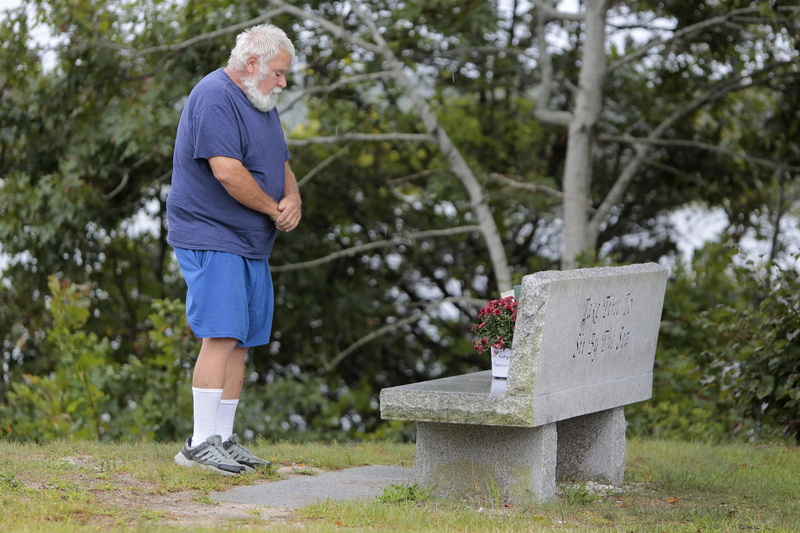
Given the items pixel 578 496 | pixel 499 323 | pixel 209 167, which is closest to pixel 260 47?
pixel 209 167

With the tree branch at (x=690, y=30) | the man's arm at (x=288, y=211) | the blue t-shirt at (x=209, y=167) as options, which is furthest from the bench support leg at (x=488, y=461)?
the tree branch at (x=690, y=30)

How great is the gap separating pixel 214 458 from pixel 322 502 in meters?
0.71

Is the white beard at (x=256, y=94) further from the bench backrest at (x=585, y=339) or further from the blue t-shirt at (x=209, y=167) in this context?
the bench backrest at (x=585, y=339)

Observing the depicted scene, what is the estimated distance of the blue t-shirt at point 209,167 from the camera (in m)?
4.71

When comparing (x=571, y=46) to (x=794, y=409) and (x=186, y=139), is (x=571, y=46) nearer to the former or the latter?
(x=794, y=409)

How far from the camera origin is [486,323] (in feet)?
15.8

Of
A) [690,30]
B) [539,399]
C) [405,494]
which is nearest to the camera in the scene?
[539,399]

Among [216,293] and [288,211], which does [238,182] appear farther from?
[216,293]

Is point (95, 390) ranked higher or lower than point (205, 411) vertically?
lower

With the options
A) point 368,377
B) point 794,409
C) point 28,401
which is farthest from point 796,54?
point 28,401

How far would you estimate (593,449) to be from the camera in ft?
17.1

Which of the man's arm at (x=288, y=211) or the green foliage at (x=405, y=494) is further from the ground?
the man's arm at (x=288, y=211)

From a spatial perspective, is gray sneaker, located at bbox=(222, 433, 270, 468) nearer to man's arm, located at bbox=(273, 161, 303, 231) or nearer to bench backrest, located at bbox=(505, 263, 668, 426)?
man's arm, located at bbox=(273, 161, 303, 231)

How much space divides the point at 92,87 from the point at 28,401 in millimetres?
3510
